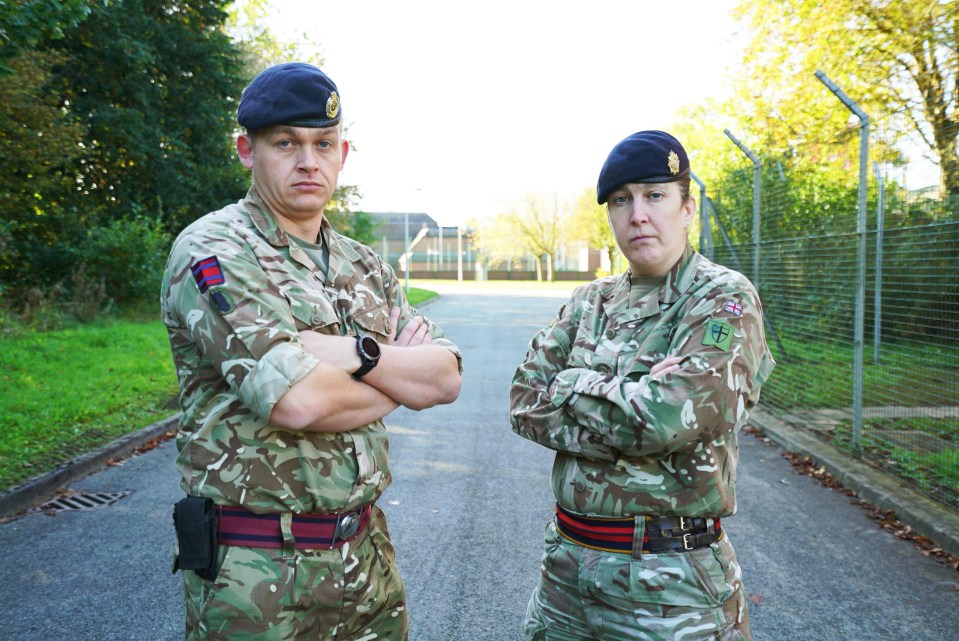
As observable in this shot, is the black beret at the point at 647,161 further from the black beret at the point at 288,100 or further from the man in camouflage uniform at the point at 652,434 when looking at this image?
the black beret at the point at 288,100

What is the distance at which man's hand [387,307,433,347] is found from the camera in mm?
2514

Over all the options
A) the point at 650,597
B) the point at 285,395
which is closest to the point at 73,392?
the point at 285,395

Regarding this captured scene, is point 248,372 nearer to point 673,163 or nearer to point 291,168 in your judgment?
point 291,168

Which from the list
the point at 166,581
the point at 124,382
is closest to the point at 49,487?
the point at 166,581

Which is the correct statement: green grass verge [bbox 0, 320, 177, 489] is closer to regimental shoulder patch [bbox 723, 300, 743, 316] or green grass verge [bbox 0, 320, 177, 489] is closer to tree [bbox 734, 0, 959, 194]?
regimental shoulder patch [bbox 723, 300, 743, 316]

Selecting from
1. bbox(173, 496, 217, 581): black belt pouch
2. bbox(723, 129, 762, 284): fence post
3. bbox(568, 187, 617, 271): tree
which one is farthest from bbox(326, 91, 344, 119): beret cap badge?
bbox(568, 187, 617, 271): tree

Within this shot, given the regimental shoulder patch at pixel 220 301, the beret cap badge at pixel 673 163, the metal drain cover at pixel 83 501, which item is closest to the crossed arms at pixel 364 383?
the regimental shoulder patch at pixel 220 301

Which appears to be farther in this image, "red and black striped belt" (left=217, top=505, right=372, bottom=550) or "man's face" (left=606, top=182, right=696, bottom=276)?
"man's face" (left=606, top=182, right=696, bottom=276)

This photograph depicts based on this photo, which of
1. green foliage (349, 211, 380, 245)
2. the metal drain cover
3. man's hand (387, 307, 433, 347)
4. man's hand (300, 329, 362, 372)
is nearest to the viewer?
man's hand (300, 329, 362, 372)

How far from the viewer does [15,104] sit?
1238 cm

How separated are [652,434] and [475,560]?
2845 millimetres

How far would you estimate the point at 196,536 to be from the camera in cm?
200

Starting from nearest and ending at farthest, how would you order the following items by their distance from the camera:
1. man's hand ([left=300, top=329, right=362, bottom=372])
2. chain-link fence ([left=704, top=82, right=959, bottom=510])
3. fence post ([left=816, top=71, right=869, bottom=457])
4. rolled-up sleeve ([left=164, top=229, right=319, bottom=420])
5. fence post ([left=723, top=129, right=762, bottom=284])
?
1. rolled-up sleeve ([left=164, top=229, right=319, bottom=420])
2. man's hand ([left=300, top=329, right=362, bottom=372])
3. chain-link fence ([left=704, top=82, right=959, bottom=510])
4. fence post ([left=816, top=71, right=869, bottom=457])
5. fence post ([left=723, top=129, right=762, bottom=284])

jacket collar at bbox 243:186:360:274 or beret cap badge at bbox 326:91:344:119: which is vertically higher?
beret cap badge at bbox 326:91:344:119
